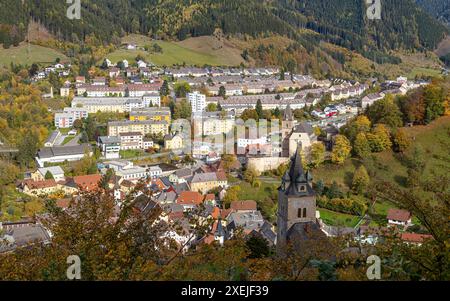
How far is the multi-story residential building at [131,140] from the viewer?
3269 centimetres

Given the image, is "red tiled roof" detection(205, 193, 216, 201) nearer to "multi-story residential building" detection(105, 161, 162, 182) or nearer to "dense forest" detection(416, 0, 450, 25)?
"multi-story residential building" detection(105, 161, 162, 182)

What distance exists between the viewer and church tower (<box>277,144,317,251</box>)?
564 inches

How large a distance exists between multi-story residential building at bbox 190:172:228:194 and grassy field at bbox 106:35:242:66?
30.3 metres

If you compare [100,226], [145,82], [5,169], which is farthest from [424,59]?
[100,226]

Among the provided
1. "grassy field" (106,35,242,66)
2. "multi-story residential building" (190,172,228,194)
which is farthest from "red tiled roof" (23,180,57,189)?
"grassy field" (106,35,242,66)

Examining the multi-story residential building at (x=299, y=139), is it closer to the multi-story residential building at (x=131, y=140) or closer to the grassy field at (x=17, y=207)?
the multi-story residential building at (x=131, y=140)

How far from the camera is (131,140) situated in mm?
33125

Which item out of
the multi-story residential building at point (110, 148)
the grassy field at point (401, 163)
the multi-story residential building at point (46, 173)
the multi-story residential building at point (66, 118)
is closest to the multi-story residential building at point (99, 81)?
the multi-story residential building at point (66, 118)

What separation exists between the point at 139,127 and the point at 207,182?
36.4 feet

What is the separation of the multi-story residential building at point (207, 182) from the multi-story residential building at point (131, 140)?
8763mm

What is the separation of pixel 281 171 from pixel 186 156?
664cm

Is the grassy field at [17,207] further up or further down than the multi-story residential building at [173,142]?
further down

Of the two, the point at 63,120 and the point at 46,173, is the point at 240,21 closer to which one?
the point at 63,120

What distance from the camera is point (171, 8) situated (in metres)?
71.6
